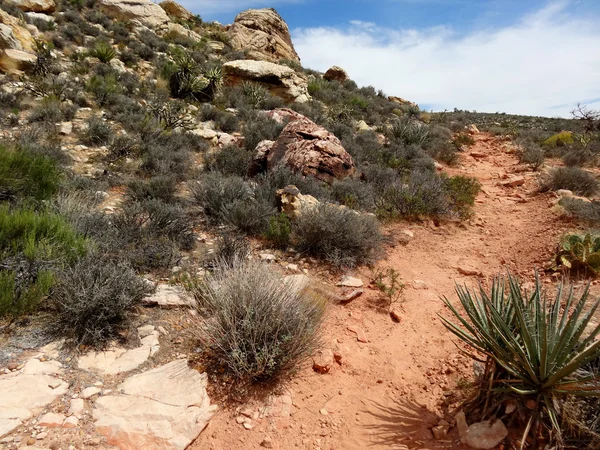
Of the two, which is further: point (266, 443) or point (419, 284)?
point (419, 284)

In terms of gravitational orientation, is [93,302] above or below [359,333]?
above

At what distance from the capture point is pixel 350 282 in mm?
3752

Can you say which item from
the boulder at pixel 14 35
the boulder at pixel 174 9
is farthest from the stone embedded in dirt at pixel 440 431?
the boulder at pixel 174 9

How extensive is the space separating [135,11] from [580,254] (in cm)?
2044

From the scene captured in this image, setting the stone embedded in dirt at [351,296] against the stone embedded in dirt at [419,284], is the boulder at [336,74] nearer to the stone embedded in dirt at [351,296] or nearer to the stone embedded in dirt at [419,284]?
the stone embedded in dirt at [419,284]

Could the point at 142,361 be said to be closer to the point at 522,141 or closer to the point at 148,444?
the point at 148,444

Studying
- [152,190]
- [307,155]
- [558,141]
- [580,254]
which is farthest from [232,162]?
[558,141]

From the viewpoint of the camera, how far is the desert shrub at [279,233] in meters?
4.27

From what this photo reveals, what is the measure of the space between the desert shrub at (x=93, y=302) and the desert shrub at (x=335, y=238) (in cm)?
208

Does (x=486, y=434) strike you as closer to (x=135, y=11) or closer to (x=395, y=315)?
(x=395, y=315)

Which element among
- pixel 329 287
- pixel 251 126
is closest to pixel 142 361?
pixel 329 287

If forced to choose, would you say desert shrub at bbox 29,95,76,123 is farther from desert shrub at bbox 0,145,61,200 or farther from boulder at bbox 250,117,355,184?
boulder at bbox 250,117,355,184

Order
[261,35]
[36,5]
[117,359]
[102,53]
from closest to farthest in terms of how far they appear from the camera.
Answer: [117,359] → [102,53] → [36,5] → [261,35]

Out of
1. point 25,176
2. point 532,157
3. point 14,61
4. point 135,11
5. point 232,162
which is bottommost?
point 25,176
